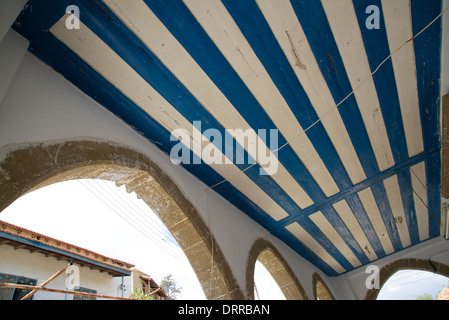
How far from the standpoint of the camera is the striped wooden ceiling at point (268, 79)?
4.63 ft

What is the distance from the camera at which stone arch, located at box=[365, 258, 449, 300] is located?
5.06 metres

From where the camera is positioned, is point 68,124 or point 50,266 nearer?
point 68,124

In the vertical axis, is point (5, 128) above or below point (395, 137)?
below

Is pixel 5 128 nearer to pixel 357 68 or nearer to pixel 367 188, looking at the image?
pixel 357 68

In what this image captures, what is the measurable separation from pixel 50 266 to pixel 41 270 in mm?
192

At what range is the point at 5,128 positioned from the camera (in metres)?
1.11

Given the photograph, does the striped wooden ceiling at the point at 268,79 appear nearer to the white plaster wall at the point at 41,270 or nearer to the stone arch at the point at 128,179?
the stone arch at the point at 128,179

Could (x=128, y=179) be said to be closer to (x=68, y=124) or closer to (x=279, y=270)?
(x=68, y=124)

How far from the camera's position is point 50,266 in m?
5.61

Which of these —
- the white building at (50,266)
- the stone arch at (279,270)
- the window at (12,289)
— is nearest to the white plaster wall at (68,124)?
the stone arch at (279,270)

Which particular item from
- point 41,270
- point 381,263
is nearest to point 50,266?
point 41,270

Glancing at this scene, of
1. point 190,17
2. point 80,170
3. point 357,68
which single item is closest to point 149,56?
point 190,17

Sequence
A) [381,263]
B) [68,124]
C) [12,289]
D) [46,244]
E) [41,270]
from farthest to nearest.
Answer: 1. [381,263]
2. [41,270]
3. [46,244]
4. [12,289]
5. [68,124]
